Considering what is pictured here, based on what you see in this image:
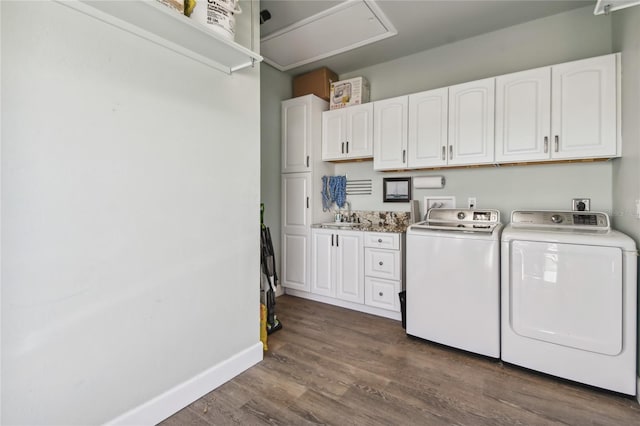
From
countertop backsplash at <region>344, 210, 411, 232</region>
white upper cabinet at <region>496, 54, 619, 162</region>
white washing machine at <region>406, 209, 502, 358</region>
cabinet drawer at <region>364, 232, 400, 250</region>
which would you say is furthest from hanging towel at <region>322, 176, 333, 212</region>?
white upper cabinet at <region>496, 54, 619, 162</region>

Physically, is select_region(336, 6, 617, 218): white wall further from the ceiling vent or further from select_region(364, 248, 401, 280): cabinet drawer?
the ceiling vent

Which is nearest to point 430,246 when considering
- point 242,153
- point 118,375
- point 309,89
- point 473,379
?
point 473,379

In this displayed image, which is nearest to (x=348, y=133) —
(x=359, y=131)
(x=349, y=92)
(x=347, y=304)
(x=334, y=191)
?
(x=359, y=131)

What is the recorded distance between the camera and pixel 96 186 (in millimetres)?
1375

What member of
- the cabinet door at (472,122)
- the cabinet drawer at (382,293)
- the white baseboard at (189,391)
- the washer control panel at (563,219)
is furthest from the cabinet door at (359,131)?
the white baseboard at (189,391)

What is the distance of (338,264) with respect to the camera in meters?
3.31

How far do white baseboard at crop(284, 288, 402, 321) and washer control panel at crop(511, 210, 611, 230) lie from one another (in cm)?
136

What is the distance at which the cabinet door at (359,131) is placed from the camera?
334 cm

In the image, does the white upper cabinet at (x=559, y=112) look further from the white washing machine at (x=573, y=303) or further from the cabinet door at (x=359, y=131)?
the cabinet door at (x=359, y=131)

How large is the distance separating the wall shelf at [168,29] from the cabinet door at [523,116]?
2.08 m

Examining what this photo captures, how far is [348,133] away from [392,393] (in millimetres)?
2562

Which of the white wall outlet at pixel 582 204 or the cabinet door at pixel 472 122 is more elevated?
the cabinet door at pixel 472 122

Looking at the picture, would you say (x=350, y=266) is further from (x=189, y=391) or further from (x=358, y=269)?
(x=189, y=391)

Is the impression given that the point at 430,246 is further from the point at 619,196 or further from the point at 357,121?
the point at 357,121
